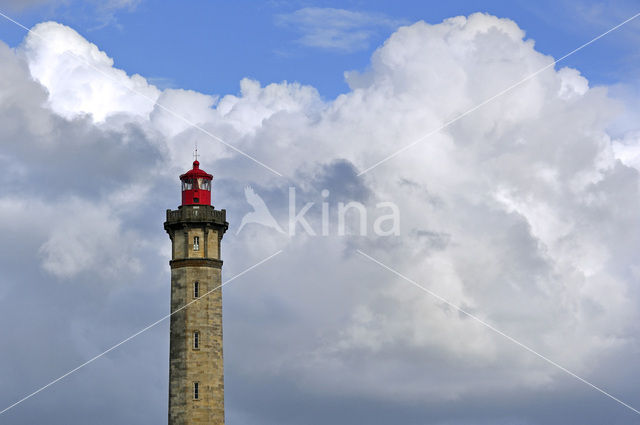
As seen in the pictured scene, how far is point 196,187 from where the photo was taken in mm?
142625

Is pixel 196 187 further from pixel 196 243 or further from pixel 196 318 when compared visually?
pixel 196 318

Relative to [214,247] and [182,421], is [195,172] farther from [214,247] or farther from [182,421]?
[182,421]

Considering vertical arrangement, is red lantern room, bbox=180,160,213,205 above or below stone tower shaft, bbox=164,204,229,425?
above

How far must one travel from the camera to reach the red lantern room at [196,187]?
466ft

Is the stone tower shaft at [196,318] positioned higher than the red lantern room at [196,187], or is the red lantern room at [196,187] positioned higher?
the red lantern room at [196,187]

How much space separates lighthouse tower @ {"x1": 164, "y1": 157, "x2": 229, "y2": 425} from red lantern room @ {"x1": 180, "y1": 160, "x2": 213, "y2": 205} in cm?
15

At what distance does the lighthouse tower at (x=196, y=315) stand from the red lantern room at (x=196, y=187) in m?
0.15

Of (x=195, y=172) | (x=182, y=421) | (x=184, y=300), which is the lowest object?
(x=182, y=421)

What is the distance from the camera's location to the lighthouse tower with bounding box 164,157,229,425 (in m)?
136

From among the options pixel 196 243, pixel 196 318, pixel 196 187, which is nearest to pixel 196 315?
pixel 196 318

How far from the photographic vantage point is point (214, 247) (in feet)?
460

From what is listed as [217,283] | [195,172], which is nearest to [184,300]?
[217,283]

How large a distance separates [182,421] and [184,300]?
11.1m

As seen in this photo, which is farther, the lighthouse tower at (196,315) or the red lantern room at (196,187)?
the red lantern room at (196,187)
